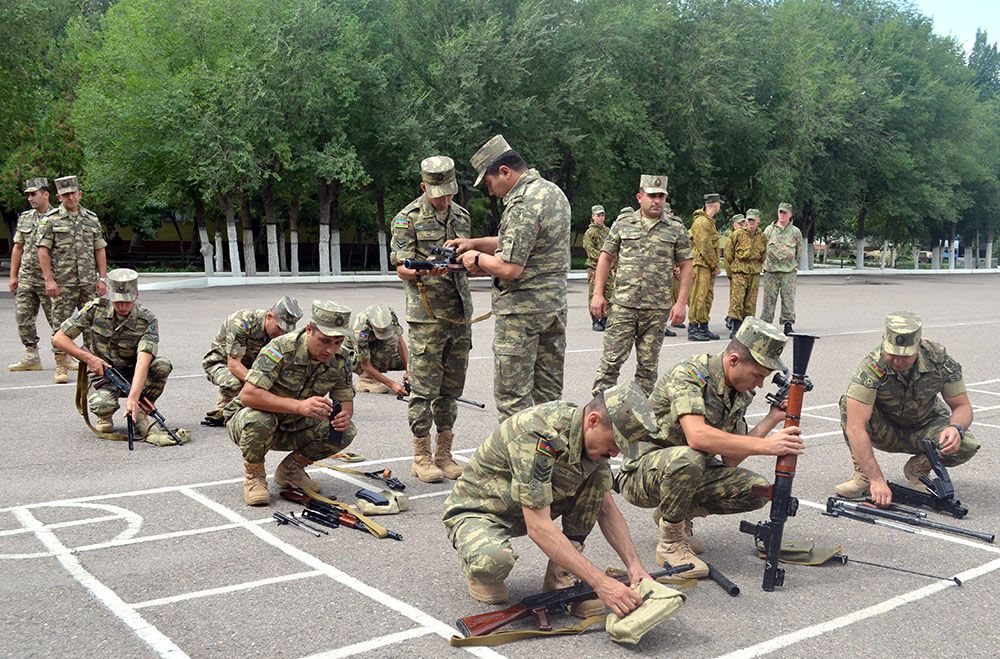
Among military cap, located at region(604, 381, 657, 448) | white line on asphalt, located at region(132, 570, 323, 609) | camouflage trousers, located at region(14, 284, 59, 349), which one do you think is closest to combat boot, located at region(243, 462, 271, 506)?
white line on asphalt, located at region(132, 570, 323, 609)

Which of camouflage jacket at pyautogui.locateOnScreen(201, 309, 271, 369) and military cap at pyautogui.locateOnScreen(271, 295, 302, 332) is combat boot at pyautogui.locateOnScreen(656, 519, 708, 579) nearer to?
military cap at pyautogui.locateOnScreen(271, 295, 302, 332)

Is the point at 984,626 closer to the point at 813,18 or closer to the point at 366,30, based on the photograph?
the point at 366,30

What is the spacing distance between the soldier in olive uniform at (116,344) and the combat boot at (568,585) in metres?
4.55

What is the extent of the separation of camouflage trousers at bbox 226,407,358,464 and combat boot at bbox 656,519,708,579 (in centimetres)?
225

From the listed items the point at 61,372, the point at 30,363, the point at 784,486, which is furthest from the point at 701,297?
the point at 784,486

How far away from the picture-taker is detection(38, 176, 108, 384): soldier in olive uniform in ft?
38.6

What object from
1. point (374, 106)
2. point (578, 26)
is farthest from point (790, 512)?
point (578, 26)

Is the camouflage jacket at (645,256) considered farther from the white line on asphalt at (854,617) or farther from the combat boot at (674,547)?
the white line on asphalt at (854,617)

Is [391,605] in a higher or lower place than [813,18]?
lower

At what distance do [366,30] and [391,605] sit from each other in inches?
1359

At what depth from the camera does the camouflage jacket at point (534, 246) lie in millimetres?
6594

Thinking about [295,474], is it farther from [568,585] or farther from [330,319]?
[568,585]

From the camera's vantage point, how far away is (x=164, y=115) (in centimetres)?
3177

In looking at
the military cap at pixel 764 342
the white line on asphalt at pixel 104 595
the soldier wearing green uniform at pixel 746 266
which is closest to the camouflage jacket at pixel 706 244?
the soldier wearing green uniform at pixel 746 266
